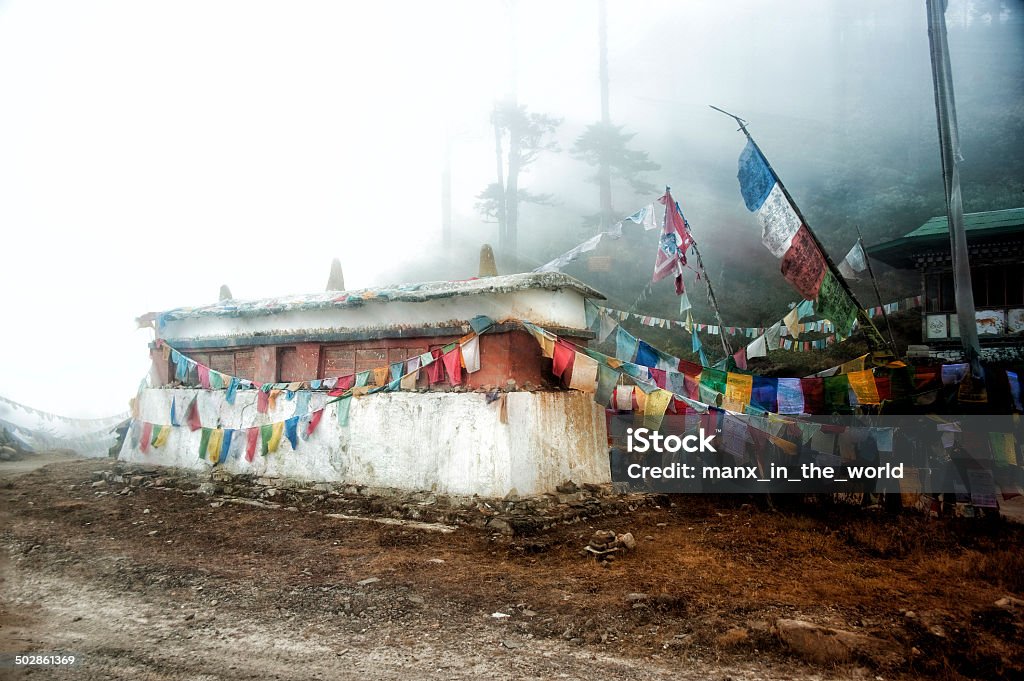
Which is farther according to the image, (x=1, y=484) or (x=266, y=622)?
(x=1, y=484)

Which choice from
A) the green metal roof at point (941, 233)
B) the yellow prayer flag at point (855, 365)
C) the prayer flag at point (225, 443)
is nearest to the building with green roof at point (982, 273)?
the green metal roof at point (941, 233)

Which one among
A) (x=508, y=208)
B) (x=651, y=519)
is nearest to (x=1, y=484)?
(x=651, y=519)

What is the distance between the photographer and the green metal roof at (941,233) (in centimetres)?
1689

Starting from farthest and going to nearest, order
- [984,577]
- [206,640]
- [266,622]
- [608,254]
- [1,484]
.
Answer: [608,254] < [1,484] < [984,577] < [266,622] < [206,640]

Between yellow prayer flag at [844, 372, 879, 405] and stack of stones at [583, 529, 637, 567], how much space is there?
4028 mm

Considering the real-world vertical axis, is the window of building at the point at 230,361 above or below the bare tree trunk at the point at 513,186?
below

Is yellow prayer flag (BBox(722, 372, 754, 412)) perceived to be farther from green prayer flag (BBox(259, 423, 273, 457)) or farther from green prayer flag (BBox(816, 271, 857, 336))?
green prayer flag (BBox(259, 423, 273, 457))

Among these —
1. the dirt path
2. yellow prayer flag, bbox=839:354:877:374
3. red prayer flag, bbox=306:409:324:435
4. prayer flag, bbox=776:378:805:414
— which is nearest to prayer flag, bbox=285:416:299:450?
red prayer flag, bbox=306:409:324:435

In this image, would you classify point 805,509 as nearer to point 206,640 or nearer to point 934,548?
point 934,548

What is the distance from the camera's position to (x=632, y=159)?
33656 millimetres

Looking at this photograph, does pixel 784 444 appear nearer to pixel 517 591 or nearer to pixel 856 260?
pixel 517 591

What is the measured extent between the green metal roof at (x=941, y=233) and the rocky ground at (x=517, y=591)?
534 inches

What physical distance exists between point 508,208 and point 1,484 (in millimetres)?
26229

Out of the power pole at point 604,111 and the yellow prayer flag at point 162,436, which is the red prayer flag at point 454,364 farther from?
the power pole at point 604,111
